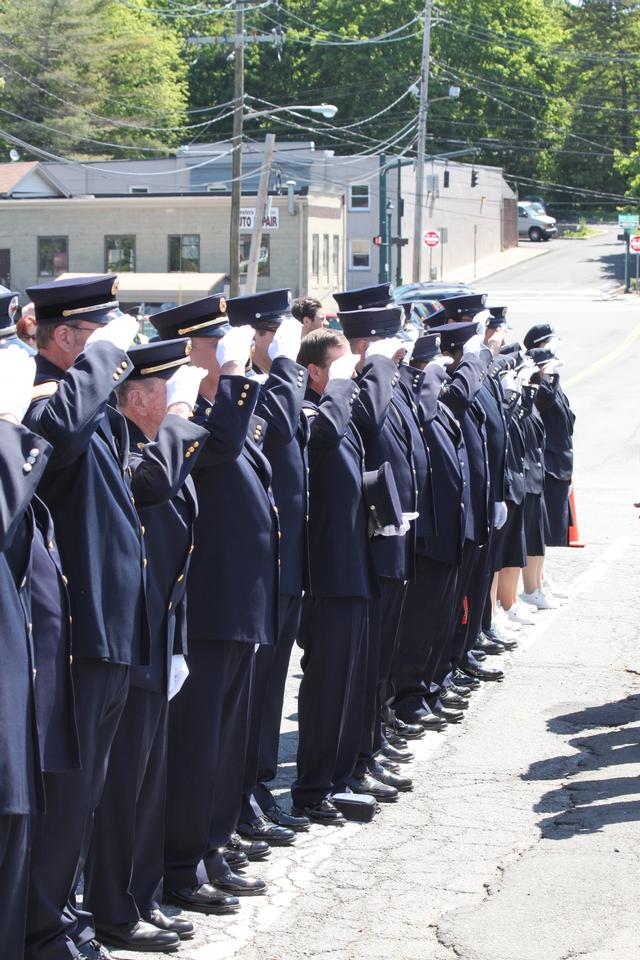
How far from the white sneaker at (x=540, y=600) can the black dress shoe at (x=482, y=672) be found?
2.22m

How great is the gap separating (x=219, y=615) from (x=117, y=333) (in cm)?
126

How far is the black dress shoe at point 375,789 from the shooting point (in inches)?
260

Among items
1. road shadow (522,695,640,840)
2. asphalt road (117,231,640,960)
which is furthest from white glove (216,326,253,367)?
road shadow (522,695,640,840)

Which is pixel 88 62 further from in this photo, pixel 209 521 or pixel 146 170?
pixel 209 521

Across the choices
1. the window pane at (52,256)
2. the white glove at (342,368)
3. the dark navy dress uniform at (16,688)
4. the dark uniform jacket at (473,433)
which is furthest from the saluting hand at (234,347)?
the window pane at (52,256)

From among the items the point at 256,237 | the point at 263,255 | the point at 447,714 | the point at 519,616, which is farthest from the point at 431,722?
the point at 263,255

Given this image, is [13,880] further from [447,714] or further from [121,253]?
[121,253]

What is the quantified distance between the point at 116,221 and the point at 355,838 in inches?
1834

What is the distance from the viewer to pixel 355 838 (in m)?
6.12

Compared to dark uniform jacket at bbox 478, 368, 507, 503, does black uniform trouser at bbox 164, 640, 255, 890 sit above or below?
below

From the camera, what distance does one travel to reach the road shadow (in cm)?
639

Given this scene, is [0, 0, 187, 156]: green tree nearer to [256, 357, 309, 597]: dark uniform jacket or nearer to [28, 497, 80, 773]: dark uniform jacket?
[256, 357, 309, 597]: dark uniform jacket

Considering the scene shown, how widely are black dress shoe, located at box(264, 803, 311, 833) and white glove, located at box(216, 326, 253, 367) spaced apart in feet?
6.74

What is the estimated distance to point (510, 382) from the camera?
33.5ft
